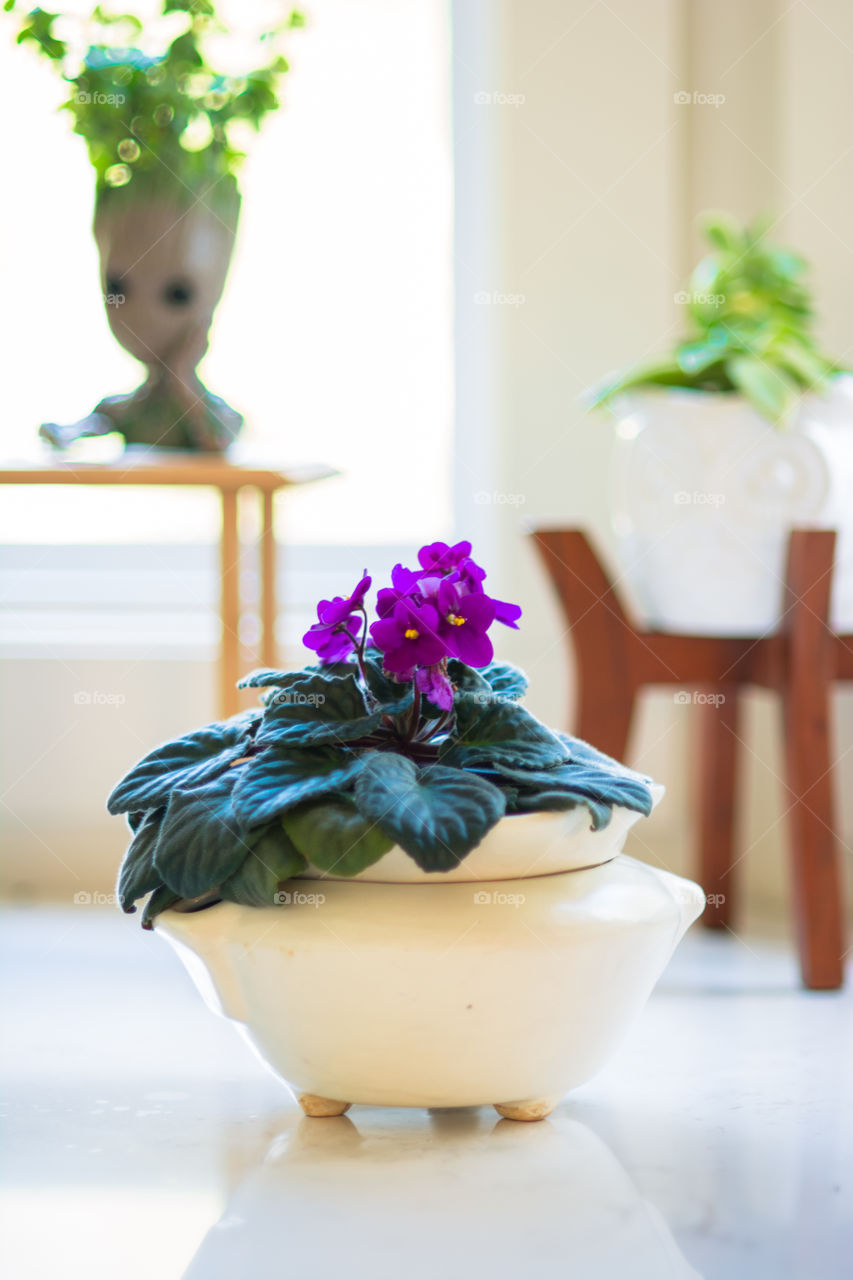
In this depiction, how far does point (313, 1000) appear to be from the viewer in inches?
42.0

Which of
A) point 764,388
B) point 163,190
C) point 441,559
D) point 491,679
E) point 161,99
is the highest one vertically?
point 161,99

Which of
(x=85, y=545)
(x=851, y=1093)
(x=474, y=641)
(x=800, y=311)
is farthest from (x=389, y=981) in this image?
(x=85, y=545)

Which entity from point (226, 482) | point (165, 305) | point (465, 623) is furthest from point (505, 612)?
point (165, 305)

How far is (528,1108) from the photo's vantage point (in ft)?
3.82

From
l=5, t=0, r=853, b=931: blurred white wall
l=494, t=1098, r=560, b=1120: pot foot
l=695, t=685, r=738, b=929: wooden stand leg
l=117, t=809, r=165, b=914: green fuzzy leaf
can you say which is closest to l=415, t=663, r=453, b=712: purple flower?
l=117, t=809, r=165, b=914: green fuzzy leaf

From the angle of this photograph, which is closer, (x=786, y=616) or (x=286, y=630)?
(x=786, y=616)

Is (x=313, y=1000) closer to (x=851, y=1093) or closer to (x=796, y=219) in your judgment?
(x=851, y=1093)

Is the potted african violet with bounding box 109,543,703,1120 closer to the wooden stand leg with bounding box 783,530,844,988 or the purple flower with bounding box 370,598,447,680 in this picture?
the purple flower with bounding box 370,598,447,680

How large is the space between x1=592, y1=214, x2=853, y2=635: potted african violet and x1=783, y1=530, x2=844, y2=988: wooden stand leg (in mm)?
49

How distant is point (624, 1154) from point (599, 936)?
0.22 meters

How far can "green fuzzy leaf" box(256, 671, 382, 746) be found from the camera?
108 centimetres

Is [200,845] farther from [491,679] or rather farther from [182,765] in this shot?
[491,679]

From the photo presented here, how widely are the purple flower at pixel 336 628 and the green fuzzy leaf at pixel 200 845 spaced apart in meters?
0.14

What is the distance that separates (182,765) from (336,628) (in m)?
0.20
